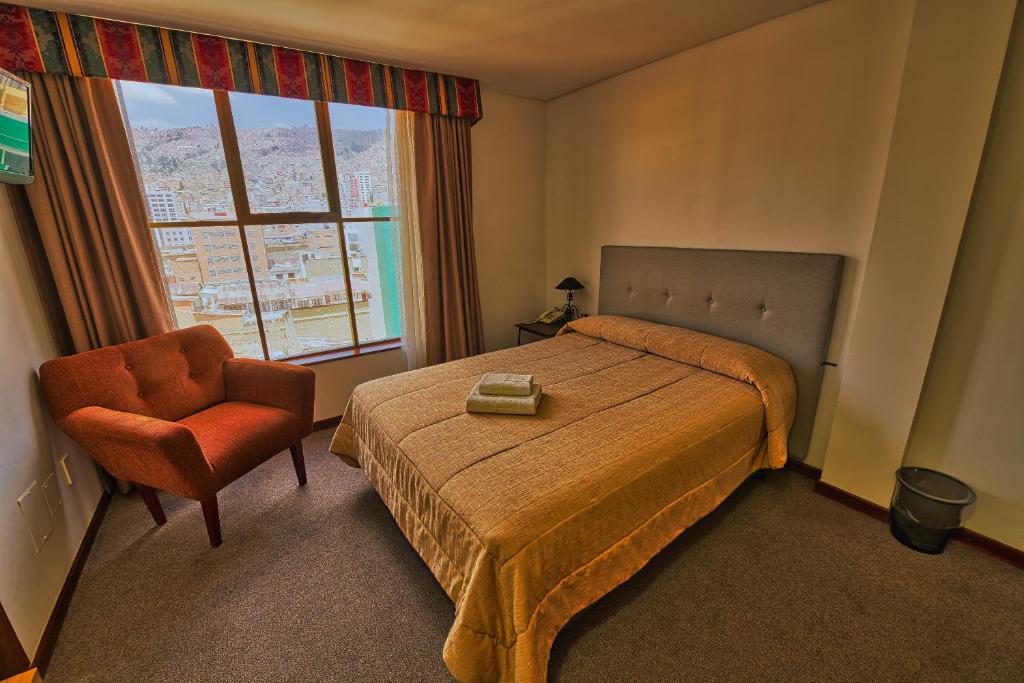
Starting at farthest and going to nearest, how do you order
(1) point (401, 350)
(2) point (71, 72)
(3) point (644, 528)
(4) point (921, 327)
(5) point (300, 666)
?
(1) point (401, 350) → (2) point (71, 72) → (4) point (921, 327) → (3) point (644, 528) → (5) point (300, 666)

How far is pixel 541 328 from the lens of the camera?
3.46 m

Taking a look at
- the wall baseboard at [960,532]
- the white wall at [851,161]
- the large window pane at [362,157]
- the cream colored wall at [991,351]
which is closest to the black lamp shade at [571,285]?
the white wall at [851,161]

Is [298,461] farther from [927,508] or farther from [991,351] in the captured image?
[991,351]

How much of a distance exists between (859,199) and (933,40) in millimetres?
612

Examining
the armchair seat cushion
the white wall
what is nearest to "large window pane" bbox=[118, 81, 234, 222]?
the armchair seat cushion

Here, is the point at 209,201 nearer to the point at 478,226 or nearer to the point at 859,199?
the point at 478,226

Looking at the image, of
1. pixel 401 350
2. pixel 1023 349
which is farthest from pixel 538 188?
pixel 1023 349

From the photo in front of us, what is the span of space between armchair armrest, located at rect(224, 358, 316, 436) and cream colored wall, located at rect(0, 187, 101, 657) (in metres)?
0.72

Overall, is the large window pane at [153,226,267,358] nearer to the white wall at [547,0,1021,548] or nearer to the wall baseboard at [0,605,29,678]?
the wall baseboard at [0,605,29,678]

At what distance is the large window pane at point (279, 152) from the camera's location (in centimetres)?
253

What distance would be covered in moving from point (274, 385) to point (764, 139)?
2995 millimetres

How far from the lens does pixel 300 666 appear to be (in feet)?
4.54

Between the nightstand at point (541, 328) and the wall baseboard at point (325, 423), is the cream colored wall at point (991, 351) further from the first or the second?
the wall baseboard at point (325, 423)

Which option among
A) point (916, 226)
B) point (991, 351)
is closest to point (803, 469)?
point (991, 351)
